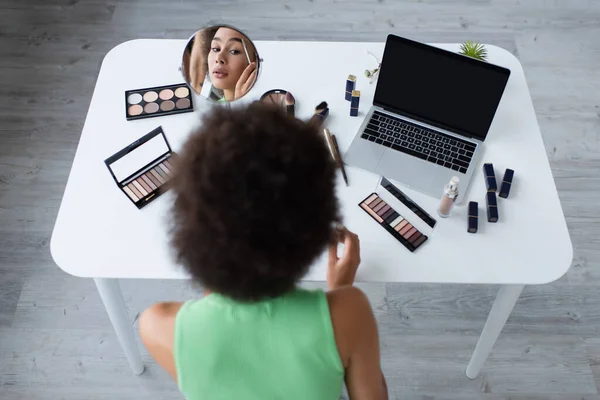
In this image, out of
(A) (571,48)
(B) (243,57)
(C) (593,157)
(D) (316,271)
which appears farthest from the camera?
(A) (571,48)

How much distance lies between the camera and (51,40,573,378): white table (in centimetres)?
113

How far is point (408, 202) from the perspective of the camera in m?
1.22

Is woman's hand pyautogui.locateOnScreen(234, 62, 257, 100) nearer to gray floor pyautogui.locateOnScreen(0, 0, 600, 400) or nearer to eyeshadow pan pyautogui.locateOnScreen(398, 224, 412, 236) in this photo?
eyeshadow pan pyautogui.locateOnScreen(398, 224, 412, 236)

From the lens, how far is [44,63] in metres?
2.35

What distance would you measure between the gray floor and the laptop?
2.07ft

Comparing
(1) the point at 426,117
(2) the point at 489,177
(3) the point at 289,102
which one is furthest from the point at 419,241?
(3) the point at 289,102

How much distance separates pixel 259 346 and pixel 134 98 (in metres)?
0.82

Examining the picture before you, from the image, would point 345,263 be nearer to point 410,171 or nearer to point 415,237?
point 415,237

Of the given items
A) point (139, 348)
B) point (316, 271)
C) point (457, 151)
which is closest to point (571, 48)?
point (457, 151)

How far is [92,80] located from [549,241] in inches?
73.0

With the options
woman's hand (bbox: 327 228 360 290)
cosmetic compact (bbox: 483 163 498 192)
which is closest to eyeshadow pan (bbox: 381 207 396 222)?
woman's hand (bbox: 327 228 360 290)

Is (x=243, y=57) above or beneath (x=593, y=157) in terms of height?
above

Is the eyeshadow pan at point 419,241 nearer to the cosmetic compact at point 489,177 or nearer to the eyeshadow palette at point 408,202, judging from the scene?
the eyeshadow palette at point 408,202

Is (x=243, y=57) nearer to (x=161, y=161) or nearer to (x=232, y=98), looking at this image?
(x=232, y=98)
